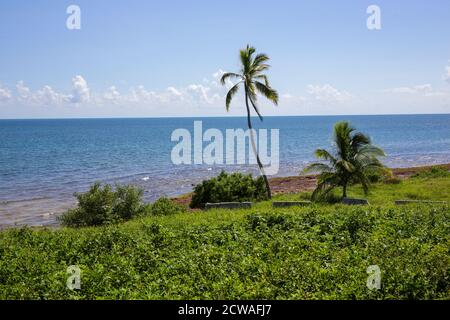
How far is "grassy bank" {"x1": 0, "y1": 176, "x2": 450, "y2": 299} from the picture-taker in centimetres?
818

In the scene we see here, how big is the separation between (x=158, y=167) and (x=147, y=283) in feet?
175

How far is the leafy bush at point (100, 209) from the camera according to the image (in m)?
20.8

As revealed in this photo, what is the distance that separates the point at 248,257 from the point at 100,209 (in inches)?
490

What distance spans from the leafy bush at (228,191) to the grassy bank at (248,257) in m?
11.1

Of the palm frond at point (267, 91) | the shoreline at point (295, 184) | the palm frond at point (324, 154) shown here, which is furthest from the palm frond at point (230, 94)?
the shoreline at point (295, 184)

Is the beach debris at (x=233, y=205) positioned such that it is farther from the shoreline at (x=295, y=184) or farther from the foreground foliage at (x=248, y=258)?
the shoreline at (x=295, y=184)

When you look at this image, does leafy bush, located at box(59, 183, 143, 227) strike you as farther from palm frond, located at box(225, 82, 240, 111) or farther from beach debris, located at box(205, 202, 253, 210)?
palm frond, located at box(225, 82, 240, 111)

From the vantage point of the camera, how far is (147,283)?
8.98m

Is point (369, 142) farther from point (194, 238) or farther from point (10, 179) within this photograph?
point (10, 179)

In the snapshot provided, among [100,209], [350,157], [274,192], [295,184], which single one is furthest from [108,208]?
[295,184]

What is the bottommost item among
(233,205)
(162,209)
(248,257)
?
(162,209)

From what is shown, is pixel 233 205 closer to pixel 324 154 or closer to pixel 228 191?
pixel 324 154

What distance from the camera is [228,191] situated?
86.8 feet

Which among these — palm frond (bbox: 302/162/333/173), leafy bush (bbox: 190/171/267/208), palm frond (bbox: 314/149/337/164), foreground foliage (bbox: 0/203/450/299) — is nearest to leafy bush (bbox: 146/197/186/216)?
leafy bush (bbox: 190/171/267/208)
